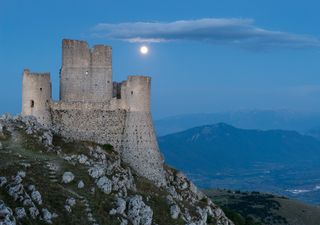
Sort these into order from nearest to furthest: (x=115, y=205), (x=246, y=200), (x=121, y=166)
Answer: (x=115, y=205), (x=121, y=166), (x=246, y=200)

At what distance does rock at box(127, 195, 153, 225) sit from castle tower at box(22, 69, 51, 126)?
13724 mm

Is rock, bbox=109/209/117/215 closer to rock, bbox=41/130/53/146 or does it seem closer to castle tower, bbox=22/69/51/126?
rock, bbox=41/130/53/146

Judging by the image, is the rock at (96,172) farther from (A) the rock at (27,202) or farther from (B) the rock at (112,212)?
(A) the rock at (27,202)

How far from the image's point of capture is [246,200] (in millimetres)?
150125

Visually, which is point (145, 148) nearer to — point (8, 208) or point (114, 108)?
point (114, 108)

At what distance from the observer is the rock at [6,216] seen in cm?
3559

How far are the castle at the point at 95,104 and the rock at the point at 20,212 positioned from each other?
19383mm

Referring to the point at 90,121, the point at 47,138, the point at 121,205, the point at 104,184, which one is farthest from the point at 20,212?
the point at 90,121

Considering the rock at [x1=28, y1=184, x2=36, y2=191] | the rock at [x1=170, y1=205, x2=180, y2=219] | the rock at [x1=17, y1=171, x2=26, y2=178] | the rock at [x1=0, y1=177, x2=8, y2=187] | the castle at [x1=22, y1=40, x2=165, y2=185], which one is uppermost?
the castle at [x1=22, y1=40, x2=165, y2=185]

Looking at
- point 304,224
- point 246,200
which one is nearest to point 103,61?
point 304,224

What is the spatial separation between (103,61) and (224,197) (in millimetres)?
Result: 101370

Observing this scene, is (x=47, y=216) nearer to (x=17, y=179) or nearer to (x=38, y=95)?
(x=17, y=179)

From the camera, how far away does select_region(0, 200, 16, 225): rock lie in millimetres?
35594

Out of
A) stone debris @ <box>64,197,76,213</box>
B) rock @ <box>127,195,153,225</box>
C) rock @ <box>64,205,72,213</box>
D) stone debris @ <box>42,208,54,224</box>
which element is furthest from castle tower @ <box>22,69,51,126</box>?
stone debris @ <box>42,208,54,224</box>
